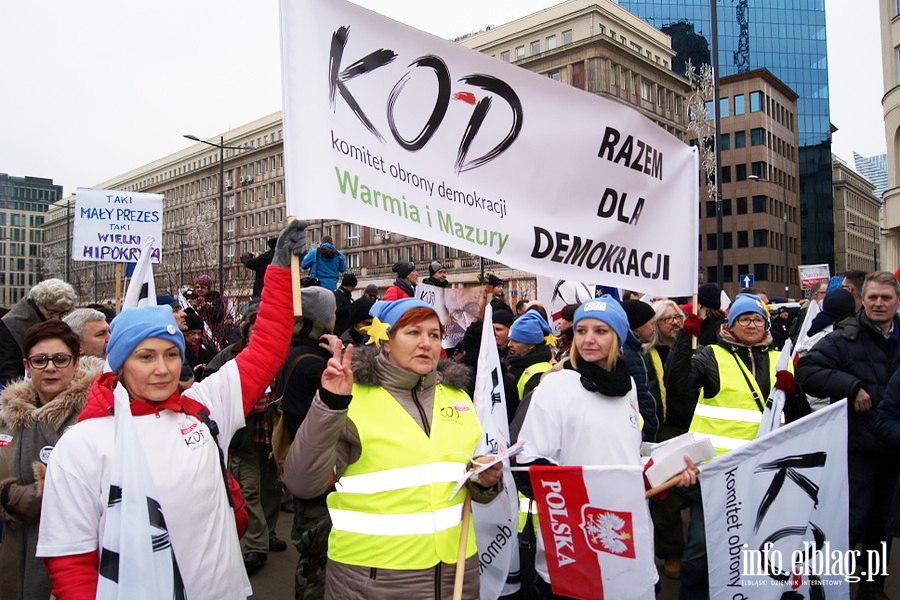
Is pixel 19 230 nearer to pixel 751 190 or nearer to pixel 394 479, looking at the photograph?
pixel 751 190

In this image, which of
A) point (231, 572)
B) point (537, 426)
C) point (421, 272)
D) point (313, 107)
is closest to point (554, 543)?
point (537, 426)

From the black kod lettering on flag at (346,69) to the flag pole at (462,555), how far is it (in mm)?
2051

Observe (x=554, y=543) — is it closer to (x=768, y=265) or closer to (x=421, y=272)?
(x=421, y=272)

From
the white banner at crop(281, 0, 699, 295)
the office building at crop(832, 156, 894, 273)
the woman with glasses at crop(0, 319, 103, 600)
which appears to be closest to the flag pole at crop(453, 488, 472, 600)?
the white banner at crop(281, 0, 699, 295)

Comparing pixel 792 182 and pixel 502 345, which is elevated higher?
pixel 792 182

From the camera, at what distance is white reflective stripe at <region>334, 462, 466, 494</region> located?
3.00 meters

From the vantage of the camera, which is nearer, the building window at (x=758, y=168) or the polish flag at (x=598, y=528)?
the polish flag at (x=598, y=528)

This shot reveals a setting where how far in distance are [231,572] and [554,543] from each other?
1560 millimetres

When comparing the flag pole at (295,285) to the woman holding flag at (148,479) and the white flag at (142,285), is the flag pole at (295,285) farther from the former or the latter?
the white flag at (142,285)

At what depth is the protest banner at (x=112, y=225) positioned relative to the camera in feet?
32.3

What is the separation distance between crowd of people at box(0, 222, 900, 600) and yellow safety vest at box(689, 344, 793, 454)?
1 cm

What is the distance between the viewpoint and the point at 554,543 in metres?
3.54

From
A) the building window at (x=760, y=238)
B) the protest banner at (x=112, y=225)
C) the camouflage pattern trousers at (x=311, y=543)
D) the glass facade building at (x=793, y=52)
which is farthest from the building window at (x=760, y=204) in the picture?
the camouflage pattern trousers at (x=311, y=543)

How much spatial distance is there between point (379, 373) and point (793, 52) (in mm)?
117084
